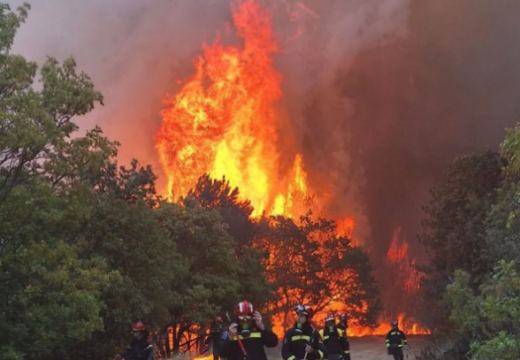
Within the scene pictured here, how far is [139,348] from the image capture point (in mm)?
12742

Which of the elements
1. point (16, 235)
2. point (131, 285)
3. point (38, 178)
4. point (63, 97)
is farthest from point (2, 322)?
point (131, 285)

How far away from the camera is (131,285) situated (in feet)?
73.9

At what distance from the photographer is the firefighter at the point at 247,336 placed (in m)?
8.60

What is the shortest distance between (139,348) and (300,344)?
4455 millimetres

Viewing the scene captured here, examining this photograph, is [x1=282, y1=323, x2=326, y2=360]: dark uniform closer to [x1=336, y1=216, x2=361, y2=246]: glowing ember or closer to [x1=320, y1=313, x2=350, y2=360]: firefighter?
[x1=320, y1=313, x2=350, y2=360]: firefighter

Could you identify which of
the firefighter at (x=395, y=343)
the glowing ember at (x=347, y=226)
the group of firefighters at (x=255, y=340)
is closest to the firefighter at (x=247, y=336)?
the group of firefighters at (x=255, y=340)

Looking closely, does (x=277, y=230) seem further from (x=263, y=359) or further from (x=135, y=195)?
(x=263, y=359)

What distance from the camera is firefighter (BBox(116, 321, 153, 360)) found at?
1265cm

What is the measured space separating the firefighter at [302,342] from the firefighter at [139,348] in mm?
4110

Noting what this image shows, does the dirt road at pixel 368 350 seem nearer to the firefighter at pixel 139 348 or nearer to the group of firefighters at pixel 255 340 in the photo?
the firefighter at pixel 139 348

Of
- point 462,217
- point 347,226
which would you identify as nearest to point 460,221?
point 462,217

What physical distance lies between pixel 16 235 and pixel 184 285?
18228 millimetres

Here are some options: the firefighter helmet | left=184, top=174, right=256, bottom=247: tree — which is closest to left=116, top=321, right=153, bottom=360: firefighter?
the firefighter helmet

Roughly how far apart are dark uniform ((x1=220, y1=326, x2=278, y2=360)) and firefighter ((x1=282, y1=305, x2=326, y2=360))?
1.16 metres
